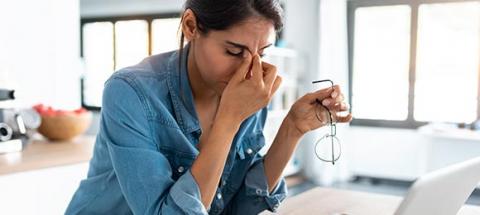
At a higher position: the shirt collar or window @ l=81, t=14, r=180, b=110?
window @ l=81, t=14, r=180, b=110

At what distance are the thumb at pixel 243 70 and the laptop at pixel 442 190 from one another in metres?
0.37

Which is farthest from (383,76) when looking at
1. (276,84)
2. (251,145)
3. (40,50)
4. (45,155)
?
(276,84)

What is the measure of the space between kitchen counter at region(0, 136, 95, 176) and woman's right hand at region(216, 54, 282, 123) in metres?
1.06

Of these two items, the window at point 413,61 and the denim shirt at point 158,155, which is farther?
the window at point 413,61

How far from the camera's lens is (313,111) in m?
1.14

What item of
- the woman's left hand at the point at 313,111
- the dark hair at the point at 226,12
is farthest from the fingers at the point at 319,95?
the dark hair at the point at 226,12

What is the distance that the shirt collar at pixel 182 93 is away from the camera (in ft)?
3.21

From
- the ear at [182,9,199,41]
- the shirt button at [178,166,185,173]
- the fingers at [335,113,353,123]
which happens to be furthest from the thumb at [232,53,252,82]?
the fingers at [335,113,353,123]

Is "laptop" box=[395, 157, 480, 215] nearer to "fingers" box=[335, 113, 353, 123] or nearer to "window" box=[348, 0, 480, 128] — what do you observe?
"fingers" box=[335, 113, 353, 123]

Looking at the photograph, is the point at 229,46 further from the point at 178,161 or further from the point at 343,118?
the point at 343,118

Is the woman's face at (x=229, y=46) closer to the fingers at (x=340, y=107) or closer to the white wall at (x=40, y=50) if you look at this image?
the fingers at (x=340, y=107)

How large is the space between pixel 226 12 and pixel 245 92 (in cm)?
15

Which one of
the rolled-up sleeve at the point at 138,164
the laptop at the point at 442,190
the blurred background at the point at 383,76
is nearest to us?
the laptop at the point at 442,190

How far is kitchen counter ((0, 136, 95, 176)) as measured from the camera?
5.51ft
